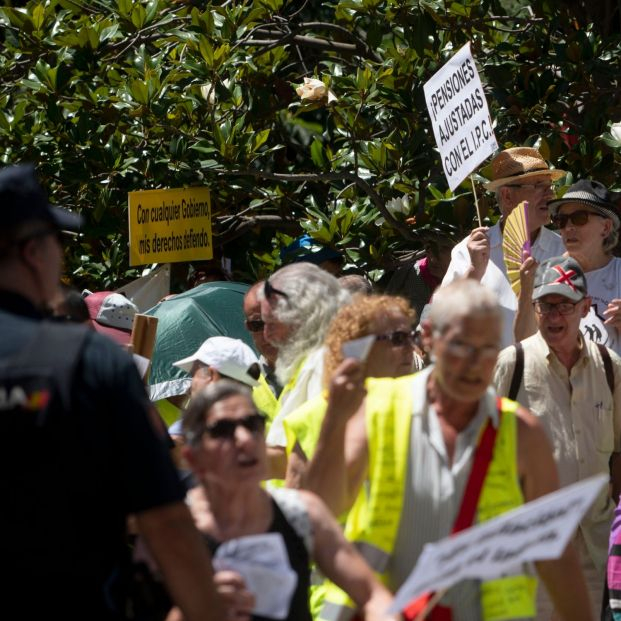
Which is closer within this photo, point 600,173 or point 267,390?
point 267,390

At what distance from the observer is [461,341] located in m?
4.20

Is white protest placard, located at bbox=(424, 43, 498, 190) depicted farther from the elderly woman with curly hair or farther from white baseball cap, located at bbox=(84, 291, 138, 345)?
the elderly woman with curly hair

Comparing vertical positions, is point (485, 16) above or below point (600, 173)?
above

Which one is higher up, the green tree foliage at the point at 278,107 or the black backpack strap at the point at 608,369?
the green tree foliage at the point at 278,107

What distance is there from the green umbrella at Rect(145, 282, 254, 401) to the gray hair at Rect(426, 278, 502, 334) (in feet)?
14.9

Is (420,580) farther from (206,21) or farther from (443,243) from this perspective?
(206,21)

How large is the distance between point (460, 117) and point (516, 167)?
0.39 meters

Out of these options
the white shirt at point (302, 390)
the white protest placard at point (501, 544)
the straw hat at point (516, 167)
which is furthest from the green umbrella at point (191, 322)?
the white protest placard at point (501, 544)

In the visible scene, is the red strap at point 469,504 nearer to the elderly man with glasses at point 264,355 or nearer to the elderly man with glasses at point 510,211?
the elderly man with glasses at point 264,355

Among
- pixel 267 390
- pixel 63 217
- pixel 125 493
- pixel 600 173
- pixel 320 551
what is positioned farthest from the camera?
pixel 600 173

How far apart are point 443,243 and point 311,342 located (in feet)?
10.9

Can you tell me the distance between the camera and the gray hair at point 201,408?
417 centimetres

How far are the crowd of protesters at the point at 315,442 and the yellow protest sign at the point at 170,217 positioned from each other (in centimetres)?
295

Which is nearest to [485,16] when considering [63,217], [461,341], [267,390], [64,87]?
[64,87]
